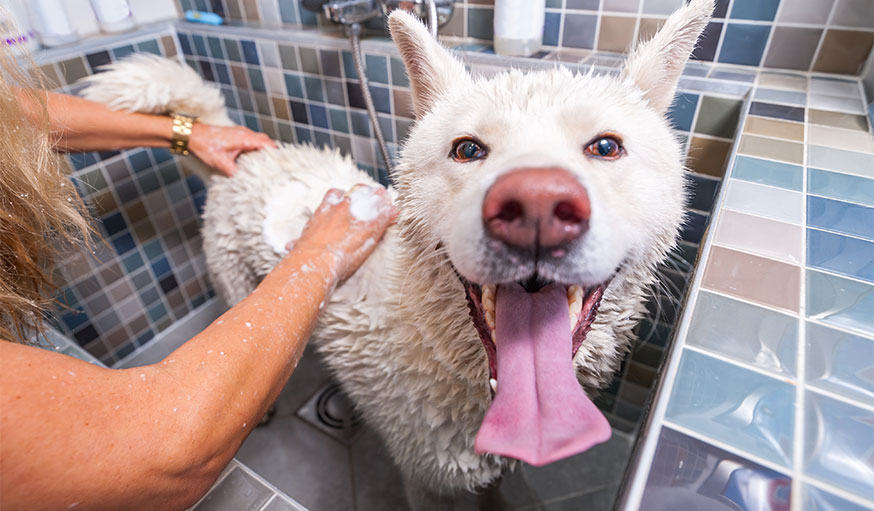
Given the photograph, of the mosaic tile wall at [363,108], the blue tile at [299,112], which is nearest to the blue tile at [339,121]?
the mosaic tile wall at [363,108]

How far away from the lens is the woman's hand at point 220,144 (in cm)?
108

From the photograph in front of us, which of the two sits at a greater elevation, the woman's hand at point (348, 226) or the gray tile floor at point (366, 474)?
the woman's hand at point (348, 226)

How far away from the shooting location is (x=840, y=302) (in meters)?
0.42

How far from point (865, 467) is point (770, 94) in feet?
2.51

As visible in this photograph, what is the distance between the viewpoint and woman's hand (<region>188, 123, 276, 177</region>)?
3.54ft

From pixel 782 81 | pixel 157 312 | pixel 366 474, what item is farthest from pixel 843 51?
pixel 157 312

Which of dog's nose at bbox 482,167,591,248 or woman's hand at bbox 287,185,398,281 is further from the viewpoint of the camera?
woman's hand at bbox 287,185,398,281

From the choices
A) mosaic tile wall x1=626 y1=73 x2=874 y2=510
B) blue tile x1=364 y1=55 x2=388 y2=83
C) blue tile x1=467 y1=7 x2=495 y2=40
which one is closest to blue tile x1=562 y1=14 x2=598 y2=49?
blue tile x1=467 y1=7 x2=495 y2=40

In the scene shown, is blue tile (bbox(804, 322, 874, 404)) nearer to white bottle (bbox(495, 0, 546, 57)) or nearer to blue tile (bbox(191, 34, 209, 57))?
white bottle (bbox(495, 0, 546, 57))

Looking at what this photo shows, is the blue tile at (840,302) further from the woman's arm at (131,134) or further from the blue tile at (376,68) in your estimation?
the woman's arm at (131,134)

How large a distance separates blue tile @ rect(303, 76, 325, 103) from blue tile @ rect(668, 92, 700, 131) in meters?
0.91

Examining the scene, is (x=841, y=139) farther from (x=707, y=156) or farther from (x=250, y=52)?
(x=250, y=52)

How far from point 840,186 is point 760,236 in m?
0.18

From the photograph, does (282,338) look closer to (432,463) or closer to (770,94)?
(432,463)
